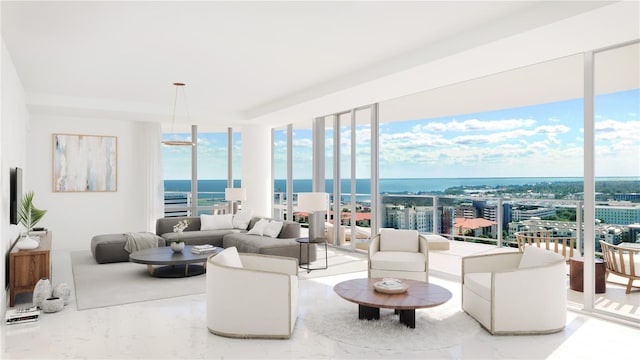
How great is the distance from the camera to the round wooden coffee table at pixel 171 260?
5848 mm

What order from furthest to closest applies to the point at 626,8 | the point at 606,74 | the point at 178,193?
1. the point at 178,193
2. the point at 606,74
3. the point at 626,8

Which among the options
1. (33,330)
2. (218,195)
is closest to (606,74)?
(33,330)

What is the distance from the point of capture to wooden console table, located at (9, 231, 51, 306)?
15.2ft

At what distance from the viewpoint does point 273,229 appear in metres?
7.45

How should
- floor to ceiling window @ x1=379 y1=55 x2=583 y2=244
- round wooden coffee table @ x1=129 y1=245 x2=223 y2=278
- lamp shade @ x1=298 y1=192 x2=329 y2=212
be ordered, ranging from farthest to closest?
lamp shade @ x1=298 y1=192 x2=329 y2=212
floor to ceiling window @ x1=379 y1=55 x2=583 y2=244
round wooden coffee table @ x1=129 y1=245 x2=223 y2=278

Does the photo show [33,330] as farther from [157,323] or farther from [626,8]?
[626,8]

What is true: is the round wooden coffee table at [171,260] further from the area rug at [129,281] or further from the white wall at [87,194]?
the white wall at [87,194]

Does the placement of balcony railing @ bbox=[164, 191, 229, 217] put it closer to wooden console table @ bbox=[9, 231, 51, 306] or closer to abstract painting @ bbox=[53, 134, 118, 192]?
abstract painting @ bbox=[53, 134, 118, 192]

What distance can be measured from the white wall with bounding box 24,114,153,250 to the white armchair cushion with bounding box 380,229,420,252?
6.17 meters

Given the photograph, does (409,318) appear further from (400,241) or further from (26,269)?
(26,269)

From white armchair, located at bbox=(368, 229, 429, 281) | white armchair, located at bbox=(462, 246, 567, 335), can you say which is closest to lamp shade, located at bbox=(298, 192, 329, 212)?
white armchair, located at bbox=(368, 229, 429, 281)

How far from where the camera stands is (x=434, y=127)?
9.30 m

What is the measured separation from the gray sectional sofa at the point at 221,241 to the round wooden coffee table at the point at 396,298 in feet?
7.78

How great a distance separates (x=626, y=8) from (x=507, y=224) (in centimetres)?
420
